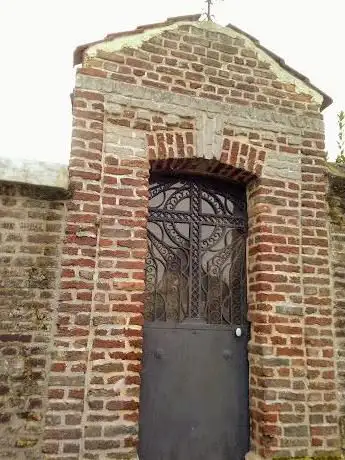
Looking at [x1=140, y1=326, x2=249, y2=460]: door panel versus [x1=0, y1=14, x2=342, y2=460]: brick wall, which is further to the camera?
[x1=140, y1=326, x2=249, y2=460]: door panel

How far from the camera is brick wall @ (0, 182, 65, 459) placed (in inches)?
123

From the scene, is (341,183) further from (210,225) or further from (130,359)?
(130,359)

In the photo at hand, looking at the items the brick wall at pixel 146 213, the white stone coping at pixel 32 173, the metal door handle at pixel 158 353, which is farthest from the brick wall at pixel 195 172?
the metal door handle at pixel 158 353

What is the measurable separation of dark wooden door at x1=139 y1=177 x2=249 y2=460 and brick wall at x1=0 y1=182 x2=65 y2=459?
3.00ft

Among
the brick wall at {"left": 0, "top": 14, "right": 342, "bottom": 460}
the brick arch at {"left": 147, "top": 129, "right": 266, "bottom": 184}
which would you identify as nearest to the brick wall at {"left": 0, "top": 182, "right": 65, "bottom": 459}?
the brick wall at {"left": 0, "top": 14, "right": 342, "bottom": 460}

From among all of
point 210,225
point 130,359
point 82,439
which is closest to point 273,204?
point 210,225

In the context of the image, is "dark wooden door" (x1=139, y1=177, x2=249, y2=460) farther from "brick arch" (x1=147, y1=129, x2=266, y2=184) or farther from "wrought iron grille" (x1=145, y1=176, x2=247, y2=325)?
"brick arch" (x1=147, y1=129, x2=266, y2=184)

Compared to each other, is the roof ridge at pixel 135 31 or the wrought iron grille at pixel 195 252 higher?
the roof ridge at pixel 135 31

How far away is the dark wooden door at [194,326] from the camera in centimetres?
371

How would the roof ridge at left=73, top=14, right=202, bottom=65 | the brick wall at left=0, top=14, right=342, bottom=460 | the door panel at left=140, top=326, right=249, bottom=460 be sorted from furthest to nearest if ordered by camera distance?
1. the roof ridge at left=73, top=14, right=202, bottom=65
2. the door panel at left=140, top=326, right=249, bottom=460
3. the brick wall at left=0, top=14, right=342, bottom=460

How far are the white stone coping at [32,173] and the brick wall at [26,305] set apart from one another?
68 millimetres

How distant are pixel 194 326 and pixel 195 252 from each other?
0.70 m

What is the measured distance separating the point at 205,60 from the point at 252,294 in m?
2.39

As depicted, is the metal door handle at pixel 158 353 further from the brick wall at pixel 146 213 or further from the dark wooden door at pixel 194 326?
the brick wall at pixel 146 213
